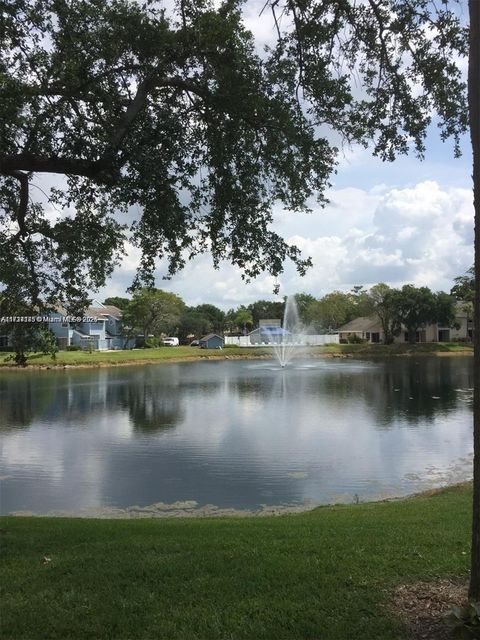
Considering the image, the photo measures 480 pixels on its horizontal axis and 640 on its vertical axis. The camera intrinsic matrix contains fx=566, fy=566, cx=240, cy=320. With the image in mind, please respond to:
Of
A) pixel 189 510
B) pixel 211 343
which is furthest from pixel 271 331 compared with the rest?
pixel 189 510

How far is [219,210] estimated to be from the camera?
8398mm

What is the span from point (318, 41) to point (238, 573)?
6683mm

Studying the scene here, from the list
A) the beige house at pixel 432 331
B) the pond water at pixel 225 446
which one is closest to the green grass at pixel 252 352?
the beige house at pixel 432 331

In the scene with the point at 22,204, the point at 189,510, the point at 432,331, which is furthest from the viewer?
the point at 432,331

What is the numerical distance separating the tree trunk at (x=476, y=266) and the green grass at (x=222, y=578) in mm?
719

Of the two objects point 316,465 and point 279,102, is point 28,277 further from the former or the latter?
point 316,465

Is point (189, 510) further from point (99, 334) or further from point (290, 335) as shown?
point (290, 335)

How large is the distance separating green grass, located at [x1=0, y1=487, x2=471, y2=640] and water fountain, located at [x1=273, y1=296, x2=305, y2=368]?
2743 inches

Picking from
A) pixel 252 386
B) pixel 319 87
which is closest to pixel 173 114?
pixel 319 87

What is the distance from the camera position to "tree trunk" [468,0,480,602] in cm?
396

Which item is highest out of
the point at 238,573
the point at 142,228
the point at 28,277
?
the point at 142,228

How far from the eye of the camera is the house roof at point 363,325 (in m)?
94.1

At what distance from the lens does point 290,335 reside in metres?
98.0

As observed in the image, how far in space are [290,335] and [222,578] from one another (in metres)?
93.4
